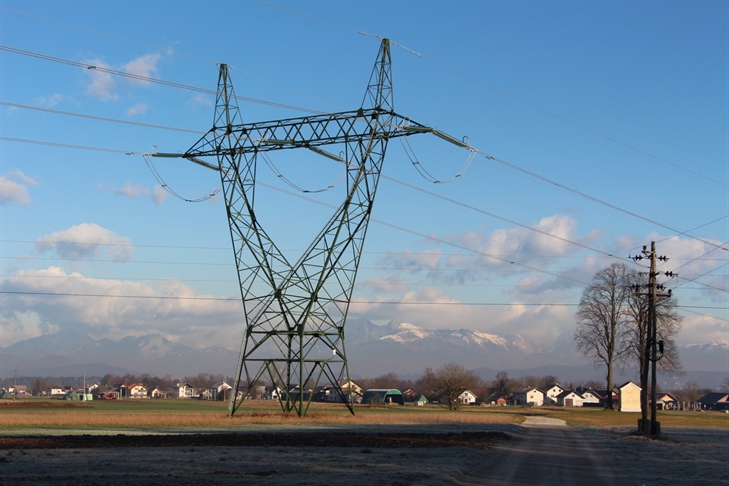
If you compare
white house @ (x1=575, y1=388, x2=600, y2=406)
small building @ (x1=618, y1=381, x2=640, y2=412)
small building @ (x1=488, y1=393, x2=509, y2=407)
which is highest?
small building @ (x1=618, y1=381, x2=640, y2=412)

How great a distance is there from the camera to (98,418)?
→ 172 ft

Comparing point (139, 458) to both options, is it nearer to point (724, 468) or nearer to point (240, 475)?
point (240, 475)

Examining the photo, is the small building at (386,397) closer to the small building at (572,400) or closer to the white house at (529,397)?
the white house at (529,397)

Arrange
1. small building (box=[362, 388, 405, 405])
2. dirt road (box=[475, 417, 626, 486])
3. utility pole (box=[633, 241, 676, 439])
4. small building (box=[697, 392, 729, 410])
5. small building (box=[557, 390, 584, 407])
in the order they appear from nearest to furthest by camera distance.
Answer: dirt road (box=[475, 417, 626, 486])
utility pole (box=[633, 241, 676, 439])
small building (box=[362, 388, 405, 405])
small building (box=[697, 392, 729, 410])
small building (box=[557, 390, 584, 407])

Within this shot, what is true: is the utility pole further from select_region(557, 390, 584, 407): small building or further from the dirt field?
select_region(557, 390, 584, 407): small building

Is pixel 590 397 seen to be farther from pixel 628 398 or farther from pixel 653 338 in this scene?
pixel 653 338

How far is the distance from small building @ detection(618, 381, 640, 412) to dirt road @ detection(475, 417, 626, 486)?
7372 centimetres

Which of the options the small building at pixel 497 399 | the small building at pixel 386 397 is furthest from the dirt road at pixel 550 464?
the small building at pixel 497 399

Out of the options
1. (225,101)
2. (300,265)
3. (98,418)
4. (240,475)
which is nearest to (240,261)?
(300,265)

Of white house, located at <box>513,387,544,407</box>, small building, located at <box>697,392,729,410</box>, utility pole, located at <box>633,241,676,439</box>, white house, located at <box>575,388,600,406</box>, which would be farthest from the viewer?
white house, located at <box>513,387,544,407</box>

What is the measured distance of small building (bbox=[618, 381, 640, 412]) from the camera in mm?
106750

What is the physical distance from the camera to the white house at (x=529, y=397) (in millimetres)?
191625

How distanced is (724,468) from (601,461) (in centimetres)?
413

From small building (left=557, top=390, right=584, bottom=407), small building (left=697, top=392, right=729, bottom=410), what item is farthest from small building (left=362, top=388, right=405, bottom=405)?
small building (left=697, top=392, right=729, bottom=410)
